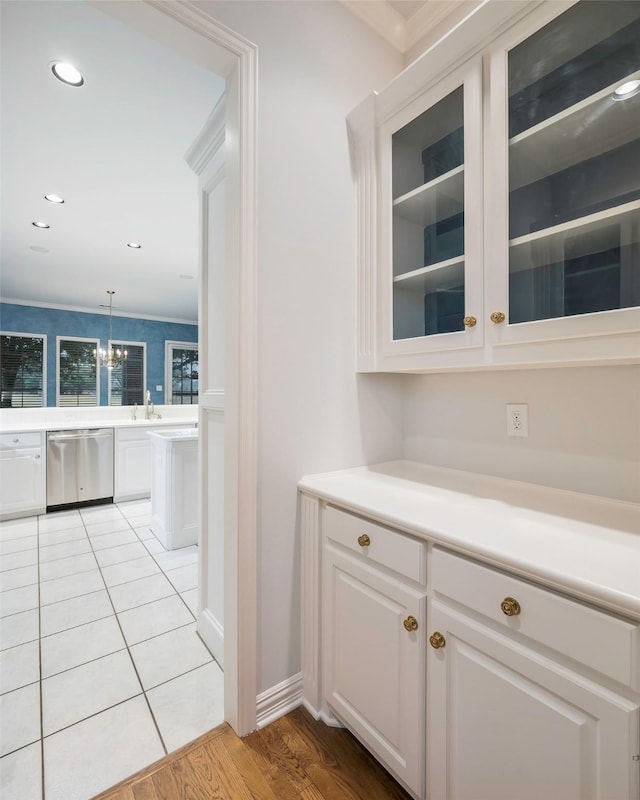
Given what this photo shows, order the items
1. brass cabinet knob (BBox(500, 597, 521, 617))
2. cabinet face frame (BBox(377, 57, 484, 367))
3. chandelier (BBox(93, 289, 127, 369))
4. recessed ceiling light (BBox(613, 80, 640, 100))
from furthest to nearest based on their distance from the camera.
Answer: chandelier (BBox(93, 289, 127, 369)), cabinet face frame (BBox(377, 57, 484, 367)), recessed ceiling light (BBox(613, 80, 640, 100)), brass cabinet knob (BBox(500, 597, 521, 617))

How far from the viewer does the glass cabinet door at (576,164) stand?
0.95m

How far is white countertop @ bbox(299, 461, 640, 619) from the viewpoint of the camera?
0.72m

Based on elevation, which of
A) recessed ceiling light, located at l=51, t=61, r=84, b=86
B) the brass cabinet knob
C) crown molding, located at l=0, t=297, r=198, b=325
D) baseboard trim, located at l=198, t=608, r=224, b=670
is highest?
recessed ceiling light, located at l=51, t=61, r=84, b=86

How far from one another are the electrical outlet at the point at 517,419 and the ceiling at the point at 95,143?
2123mm

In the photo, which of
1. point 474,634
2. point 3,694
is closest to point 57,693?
point 3,694

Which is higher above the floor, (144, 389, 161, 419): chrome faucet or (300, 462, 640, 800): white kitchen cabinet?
(144, 389, 161, 419): chrome faucet

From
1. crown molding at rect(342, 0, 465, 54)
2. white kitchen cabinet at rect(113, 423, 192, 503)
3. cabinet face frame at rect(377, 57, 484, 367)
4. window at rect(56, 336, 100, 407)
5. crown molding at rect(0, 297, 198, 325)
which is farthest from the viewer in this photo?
window at rect(56, 336, 100, 407)

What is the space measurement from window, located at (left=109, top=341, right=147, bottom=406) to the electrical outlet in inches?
272

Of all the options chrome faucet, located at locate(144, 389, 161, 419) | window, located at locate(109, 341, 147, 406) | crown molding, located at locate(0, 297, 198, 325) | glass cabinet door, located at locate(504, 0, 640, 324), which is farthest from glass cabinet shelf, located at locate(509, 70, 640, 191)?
window, located at locate(109, 341, 147, 406)

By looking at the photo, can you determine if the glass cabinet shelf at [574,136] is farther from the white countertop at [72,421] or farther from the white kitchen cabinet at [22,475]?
the white kitchen cabinet at [22,475]

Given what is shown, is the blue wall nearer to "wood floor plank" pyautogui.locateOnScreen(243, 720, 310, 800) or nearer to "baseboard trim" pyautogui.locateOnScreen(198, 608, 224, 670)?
"baseboard trim" pyautogui.locateOnScreen(198, 608, 224, 670)

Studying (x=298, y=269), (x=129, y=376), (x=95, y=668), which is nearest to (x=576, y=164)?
(x=298, y=269)

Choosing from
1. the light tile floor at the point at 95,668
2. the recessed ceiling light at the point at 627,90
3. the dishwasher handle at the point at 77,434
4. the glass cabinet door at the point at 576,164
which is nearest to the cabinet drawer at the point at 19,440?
the dishwasher handle at the point at 77,434

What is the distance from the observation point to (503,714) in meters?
0.82
